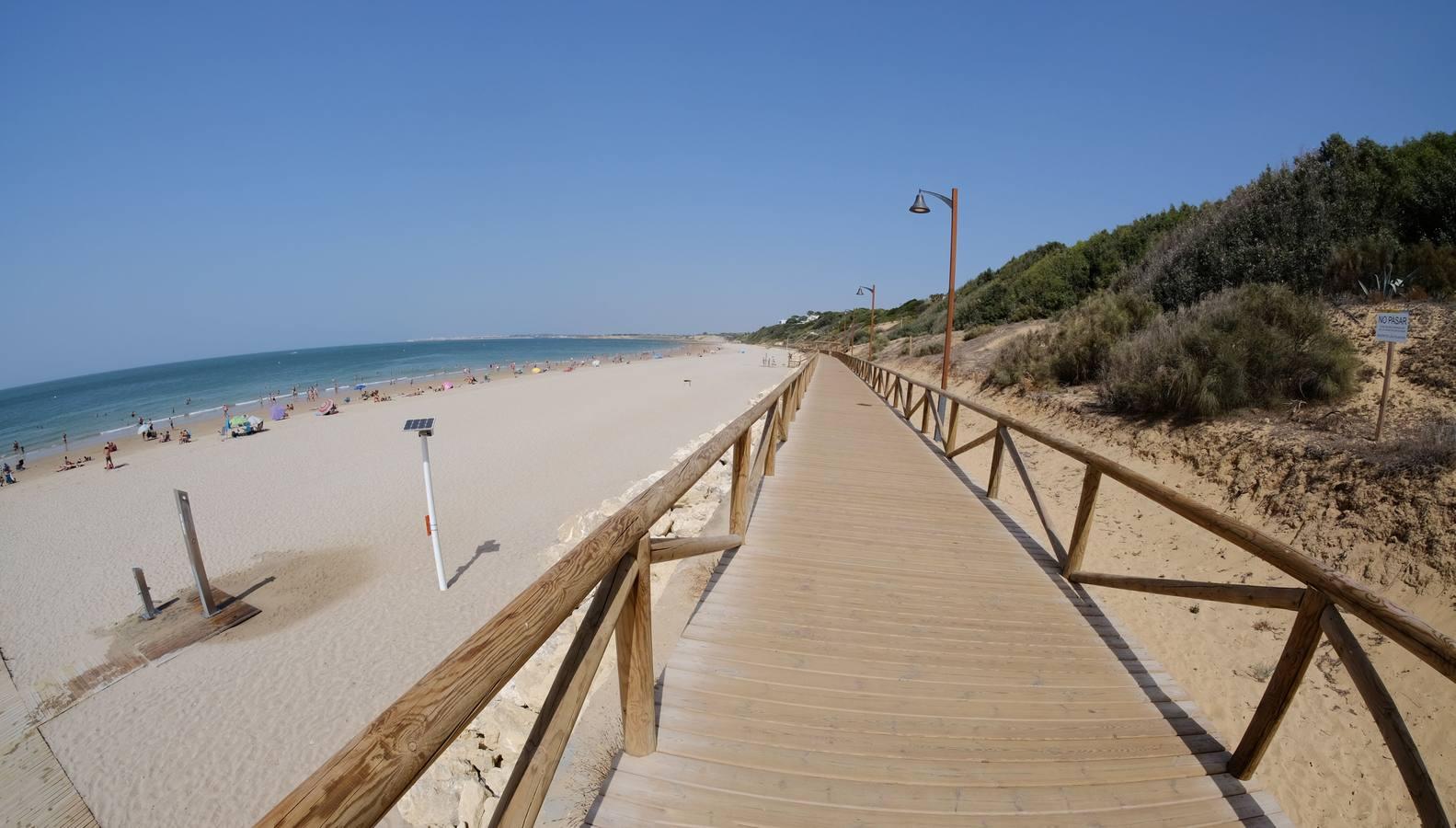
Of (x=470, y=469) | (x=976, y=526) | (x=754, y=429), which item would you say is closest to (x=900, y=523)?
(x=976, y=526)

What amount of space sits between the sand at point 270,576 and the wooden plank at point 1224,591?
7.07 metres

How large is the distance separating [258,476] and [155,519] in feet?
10.4

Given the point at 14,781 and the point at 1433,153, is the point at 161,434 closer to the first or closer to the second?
the point at 14,781

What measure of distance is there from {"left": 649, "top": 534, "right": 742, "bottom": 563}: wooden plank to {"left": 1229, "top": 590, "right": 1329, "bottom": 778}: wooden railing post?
7.30 ft

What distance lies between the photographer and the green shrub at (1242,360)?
286 inches

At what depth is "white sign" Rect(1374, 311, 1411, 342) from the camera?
544cm

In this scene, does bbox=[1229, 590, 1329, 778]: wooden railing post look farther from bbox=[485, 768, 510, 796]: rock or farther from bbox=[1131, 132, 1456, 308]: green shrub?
bbox=[1131, 132, 1456, 308]: green shrub

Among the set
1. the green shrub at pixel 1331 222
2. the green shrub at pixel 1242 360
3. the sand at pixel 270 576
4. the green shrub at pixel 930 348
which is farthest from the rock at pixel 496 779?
the green shrub at pixel 930 348

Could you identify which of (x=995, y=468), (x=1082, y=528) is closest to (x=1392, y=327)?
(x=995, y=468)

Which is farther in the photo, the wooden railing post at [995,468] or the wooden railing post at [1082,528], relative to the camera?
the wooden railing post at [995,468]

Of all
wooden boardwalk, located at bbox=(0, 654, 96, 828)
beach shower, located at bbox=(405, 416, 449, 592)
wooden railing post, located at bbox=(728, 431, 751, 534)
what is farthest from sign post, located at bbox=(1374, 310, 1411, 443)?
wooden boardwalk, located at bbox=(0, 654, 96, 828)

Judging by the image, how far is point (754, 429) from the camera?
12.9m

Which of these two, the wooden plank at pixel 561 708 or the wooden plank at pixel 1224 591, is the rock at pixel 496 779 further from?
the wooden plank at pixel 1224 591

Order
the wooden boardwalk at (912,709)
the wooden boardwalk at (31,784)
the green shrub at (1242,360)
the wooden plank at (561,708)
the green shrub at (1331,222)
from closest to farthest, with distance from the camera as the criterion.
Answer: the wooden plank at (561,708), the wooden boardwalk at (912,709), the wooden boardwalk at (31,784), the green shrub at (1242,360), the green shrub at (1331,222)
